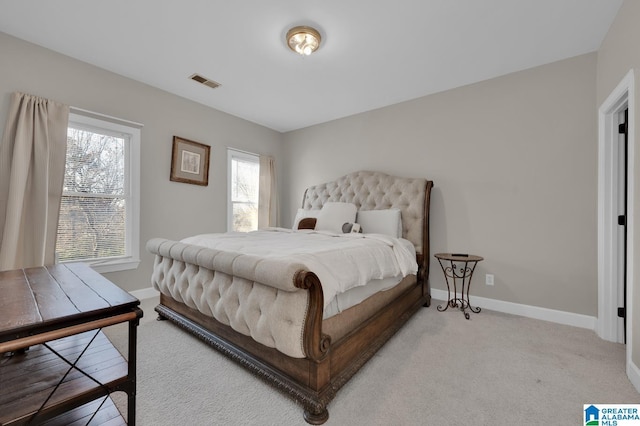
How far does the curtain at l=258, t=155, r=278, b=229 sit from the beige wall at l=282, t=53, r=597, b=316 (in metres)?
2.09

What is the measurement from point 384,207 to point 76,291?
3.10 meters

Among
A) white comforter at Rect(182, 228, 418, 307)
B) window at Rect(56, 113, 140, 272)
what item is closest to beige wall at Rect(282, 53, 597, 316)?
white comforter at Rect(182, 228, 418, 307)

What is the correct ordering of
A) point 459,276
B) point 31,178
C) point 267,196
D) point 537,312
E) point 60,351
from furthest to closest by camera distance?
point 267,196 → point 459,276 → point 537,312 → point 31,178 → point 60,351

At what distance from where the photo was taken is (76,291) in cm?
134

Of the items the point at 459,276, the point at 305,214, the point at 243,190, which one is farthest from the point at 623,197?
the point at 243,190

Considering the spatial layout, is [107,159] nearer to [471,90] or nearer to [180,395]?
[180,395]

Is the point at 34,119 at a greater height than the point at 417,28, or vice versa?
the point at 417,28

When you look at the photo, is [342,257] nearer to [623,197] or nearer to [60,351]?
[60,351]

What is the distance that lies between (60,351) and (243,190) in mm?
→ 3251

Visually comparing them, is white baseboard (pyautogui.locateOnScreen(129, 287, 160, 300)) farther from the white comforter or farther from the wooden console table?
the wooden console table

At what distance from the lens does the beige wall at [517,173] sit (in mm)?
2609

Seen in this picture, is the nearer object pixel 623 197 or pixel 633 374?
pixel 633 374

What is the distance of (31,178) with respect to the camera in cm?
254

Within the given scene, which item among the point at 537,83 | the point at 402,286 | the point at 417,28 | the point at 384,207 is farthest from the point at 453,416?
the point at 537,83
